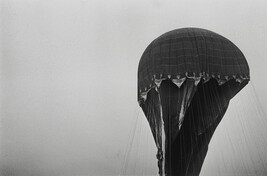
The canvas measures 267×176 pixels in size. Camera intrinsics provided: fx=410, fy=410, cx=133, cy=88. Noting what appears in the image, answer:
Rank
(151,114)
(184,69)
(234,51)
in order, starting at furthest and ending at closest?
(151,114) < (234,51) < (184,69)

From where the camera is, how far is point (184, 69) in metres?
17.9

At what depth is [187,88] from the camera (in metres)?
18.1

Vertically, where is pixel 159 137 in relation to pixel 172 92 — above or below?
below

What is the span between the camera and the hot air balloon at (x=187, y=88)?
59.6 feet

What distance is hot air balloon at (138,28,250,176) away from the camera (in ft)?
59.6

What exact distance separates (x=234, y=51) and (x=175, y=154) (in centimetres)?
561

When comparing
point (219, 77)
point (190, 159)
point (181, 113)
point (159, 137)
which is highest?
point (219, 77)

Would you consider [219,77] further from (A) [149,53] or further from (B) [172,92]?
(A) [149,53]

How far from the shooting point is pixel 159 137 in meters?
19.3

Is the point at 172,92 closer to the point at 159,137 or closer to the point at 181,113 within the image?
the point at 181,113

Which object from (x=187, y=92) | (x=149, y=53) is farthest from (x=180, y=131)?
(x=149, y=53)

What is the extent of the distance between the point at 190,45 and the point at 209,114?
3.69m

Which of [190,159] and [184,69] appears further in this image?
[190,159]

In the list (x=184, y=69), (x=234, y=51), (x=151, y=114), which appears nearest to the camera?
(x=184, y=69)
